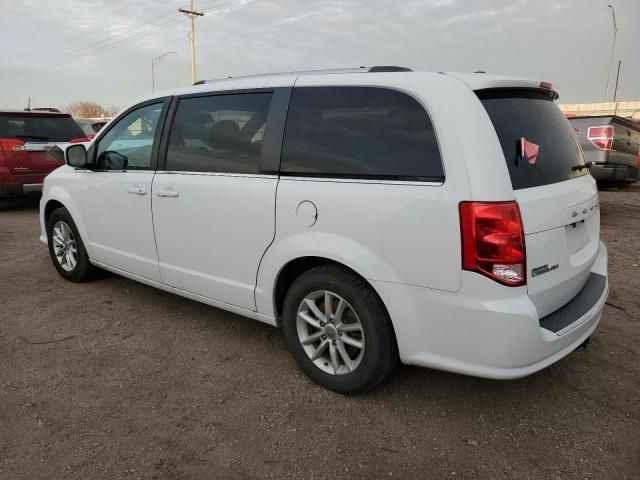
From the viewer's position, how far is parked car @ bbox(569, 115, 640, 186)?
25.6 ft

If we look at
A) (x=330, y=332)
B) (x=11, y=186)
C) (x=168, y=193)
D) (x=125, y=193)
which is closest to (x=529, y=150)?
(x=330, y=332)

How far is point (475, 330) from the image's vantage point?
2314 mm

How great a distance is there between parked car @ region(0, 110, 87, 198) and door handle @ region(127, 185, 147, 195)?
503 cm

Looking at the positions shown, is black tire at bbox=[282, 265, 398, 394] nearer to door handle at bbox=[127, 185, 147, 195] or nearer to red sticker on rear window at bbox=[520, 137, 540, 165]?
red sticker on rear window at bbox=[520, 137, 540, 165]

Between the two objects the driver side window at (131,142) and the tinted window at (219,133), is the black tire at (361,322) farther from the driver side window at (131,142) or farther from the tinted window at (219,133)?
the driver side window at (131,142)

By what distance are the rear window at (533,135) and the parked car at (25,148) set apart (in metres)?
7.43

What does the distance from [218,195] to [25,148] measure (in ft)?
21.9

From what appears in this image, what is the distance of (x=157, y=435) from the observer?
257 centimetres

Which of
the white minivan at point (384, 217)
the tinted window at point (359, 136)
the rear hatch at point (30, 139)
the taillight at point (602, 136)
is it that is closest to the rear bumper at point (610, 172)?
the taillight at point (602, 136)

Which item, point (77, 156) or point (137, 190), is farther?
point (77, 156)

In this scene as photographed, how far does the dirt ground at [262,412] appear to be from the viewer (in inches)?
92.7

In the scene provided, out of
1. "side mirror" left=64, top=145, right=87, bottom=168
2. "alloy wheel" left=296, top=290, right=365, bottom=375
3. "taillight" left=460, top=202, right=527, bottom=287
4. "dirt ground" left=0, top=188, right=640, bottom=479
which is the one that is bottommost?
"dirt ground" left=0, top=188, right=640, bottom=479

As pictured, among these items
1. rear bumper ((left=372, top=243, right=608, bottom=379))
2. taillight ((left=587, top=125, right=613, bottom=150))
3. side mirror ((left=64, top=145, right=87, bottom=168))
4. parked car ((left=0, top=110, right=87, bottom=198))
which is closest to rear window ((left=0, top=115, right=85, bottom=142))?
parked car ((left=0, top=110, right=87, bottom=198))

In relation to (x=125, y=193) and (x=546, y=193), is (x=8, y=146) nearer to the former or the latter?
(x=125, y=193)
